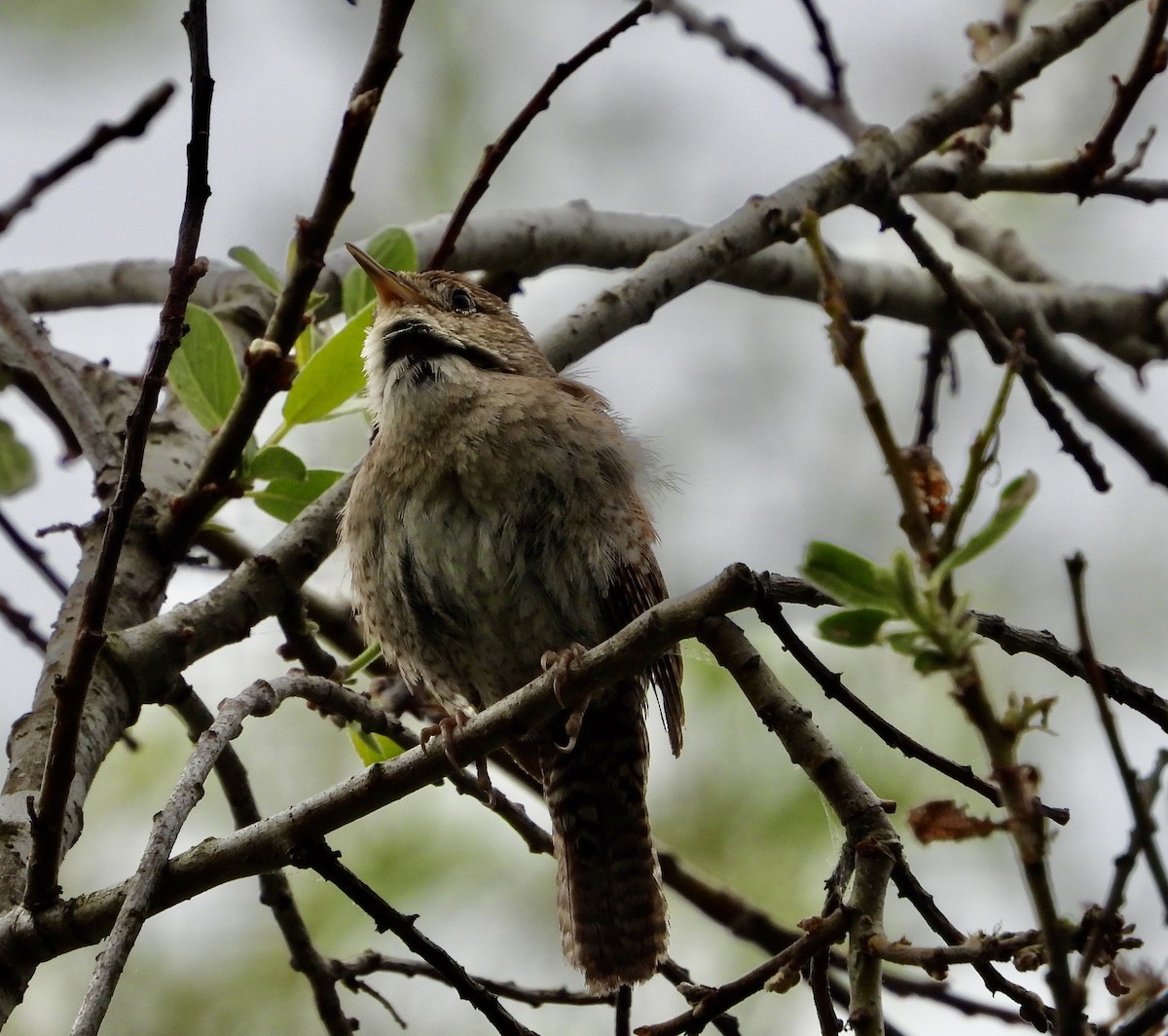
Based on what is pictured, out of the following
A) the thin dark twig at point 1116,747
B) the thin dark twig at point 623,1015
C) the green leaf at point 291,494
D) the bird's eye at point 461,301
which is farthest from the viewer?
the bird's eye at point 461,301

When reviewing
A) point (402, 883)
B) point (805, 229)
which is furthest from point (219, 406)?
point (402, 883)

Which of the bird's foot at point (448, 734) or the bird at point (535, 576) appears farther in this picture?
the bird at point (535, 576)

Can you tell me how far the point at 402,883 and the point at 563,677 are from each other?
157 inches

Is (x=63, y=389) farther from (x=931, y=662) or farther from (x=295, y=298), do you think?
(x=931, y=662)

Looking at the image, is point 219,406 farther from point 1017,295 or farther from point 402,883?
point 402,883

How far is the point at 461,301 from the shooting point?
4.14 metres

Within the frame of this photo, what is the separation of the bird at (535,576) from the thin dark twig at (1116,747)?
A: 1948 mm

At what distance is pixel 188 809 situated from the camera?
2.04 m

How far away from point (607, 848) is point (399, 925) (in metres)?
1.30

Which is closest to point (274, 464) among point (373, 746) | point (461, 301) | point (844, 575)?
point (373, 746)

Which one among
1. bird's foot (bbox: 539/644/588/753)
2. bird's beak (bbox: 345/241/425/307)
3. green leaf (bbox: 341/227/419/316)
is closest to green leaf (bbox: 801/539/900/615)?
bird's foot (bbox: 539/644/588/753)

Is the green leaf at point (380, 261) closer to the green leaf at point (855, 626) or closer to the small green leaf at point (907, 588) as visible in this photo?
the green leaf at point (855, 626)

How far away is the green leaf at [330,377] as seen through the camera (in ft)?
10.3

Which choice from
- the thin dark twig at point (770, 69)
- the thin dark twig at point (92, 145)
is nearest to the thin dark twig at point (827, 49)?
the thin dark twig at point (770, 69)
